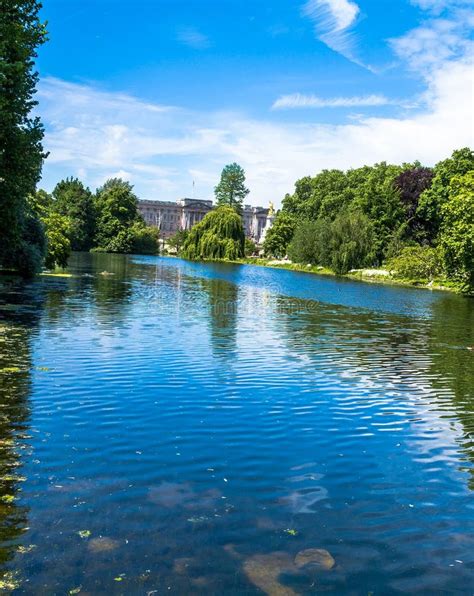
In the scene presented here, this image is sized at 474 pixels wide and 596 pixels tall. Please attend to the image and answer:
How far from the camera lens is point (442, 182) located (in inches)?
3255

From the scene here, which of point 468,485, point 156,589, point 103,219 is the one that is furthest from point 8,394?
point 103,219

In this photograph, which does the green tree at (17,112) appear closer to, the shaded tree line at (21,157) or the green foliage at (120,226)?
the shaded tree line at (21,157)

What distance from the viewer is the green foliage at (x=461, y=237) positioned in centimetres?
5672

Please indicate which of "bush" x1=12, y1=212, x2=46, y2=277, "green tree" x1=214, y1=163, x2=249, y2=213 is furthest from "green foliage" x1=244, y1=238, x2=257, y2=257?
"bush" x1=12, y1=212, x2=46, y2=277

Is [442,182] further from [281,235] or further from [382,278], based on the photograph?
[281,235]

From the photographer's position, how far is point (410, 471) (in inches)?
393

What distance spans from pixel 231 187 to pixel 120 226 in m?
33.2

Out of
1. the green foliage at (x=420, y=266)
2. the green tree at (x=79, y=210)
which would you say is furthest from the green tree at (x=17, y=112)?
the green tree at (x=79, y=210)

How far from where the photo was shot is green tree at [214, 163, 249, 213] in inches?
6432

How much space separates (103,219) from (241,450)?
14329 cm

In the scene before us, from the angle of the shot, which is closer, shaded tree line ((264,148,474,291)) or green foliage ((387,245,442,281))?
shaded tree line ((264,148,474,291))

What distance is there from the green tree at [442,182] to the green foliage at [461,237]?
17230 millimetres

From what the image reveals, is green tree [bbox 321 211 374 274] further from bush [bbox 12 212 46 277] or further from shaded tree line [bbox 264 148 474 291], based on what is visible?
bush [bbox 12 212 46 277]

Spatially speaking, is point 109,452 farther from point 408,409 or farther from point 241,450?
point 408,409
